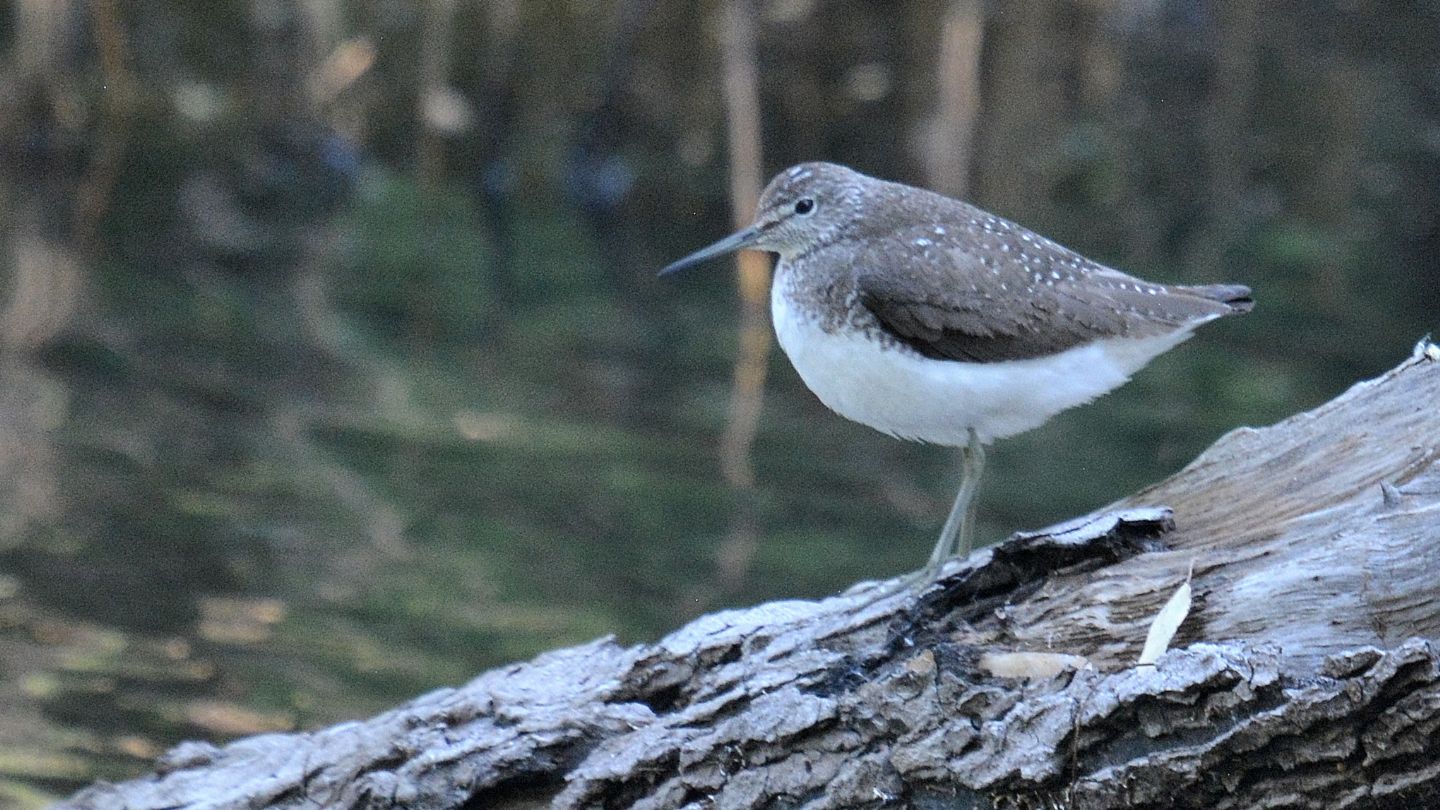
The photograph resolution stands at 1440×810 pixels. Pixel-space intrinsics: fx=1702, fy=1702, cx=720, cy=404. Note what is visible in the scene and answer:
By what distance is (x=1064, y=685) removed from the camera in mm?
4109

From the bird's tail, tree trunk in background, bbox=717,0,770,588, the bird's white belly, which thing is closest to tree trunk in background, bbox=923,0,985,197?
tree trunk in background, bbox=717,0,770,588

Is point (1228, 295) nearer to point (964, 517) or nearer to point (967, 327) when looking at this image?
point (967, 327)

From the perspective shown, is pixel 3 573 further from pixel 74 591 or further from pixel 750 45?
pixel 750 45

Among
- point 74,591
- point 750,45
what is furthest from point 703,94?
point 74,591

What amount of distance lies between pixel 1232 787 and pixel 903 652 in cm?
99

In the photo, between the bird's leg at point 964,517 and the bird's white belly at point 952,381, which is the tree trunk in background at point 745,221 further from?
the bird's white belly at point 952,381

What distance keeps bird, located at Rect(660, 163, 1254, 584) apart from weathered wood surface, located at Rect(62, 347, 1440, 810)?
46 cm

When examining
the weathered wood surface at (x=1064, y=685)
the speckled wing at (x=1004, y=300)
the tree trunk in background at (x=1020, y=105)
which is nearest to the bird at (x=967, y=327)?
the speckled wing at (x=1004, y=300)

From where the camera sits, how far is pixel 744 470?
1273cm

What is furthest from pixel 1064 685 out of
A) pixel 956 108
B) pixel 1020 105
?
pixel 1020 105

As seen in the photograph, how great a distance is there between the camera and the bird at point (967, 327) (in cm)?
508

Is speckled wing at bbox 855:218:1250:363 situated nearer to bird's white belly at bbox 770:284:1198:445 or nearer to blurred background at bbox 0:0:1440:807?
bird's white belly at bbox 770:284:1198:445

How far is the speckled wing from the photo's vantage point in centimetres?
510

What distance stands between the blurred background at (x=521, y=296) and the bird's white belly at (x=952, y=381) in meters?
4.18
